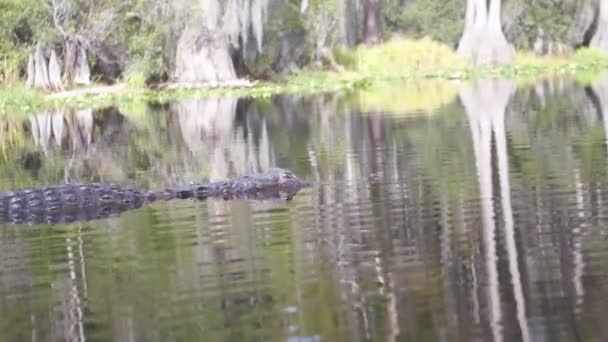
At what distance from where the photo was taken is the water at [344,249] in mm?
7195

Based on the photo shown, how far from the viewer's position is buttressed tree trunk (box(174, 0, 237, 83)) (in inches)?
1700

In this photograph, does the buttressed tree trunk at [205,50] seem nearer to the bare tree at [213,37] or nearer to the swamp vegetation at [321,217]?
Answer: the bare tree at [213,37]

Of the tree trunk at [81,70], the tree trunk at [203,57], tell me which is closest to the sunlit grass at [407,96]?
the tree trunk at [203,57]

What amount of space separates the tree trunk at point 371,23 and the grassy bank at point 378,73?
4.94m

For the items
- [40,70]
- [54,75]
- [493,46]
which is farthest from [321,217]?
[493,46]

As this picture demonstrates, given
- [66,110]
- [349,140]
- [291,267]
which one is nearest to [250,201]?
[291,267]

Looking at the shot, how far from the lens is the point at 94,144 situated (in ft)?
75.2

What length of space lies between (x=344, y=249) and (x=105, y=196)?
14.3ft

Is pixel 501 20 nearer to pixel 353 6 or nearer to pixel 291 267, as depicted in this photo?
pixel 353 6

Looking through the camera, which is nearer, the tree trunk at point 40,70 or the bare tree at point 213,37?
the bare tree at point 213,37

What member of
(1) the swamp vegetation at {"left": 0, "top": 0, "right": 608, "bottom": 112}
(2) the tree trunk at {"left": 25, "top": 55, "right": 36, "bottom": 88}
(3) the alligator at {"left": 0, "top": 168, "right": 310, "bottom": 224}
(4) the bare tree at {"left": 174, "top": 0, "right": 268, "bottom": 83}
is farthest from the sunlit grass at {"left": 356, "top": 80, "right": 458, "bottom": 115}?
(3) the alligator at {"left": 0, "top": 168, "right": 310, "bottom": 224}

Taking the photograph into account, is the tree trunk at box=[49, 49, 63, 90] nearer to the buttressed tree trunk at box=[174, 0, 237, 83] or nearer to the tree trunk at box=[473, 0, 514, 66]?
the buttressed tree trunk at box=[174, 0, 237, 83]

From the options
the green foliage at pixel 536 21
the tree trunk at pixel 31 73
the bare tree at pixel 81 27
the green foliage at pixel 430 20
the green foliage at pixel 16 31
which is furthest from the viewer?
the green foliage at pixel 430 20

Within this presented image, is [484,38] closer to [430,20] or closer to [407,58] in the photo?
[407,58]
